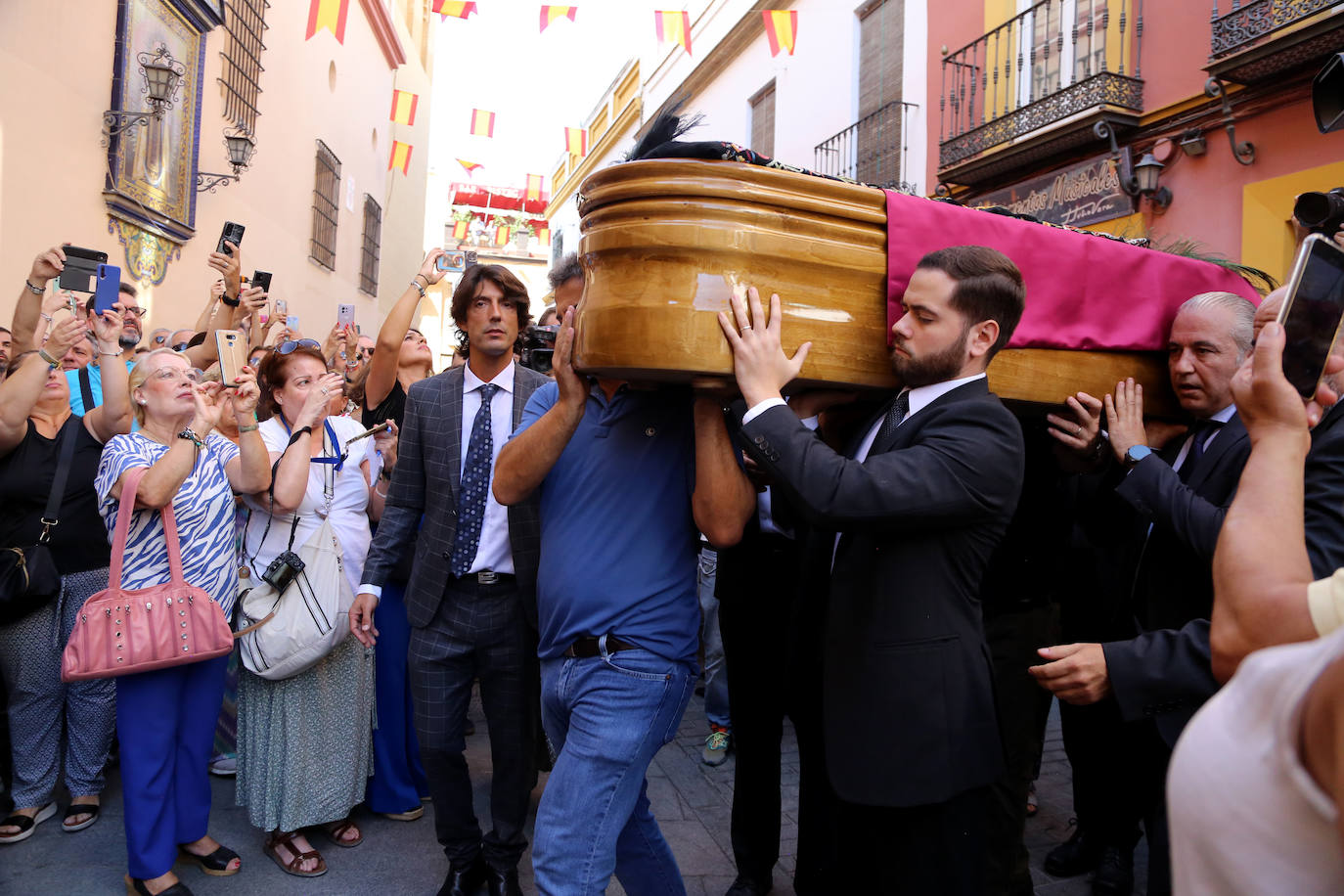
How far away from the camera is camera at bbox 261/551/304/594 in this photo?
10.9ft

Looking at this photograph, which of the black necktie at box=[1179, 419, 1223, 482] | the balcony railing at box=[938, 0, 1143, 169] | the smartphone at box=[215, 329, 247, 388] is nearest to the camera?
the black necktie at box=[1179, 419, 1223, 482]

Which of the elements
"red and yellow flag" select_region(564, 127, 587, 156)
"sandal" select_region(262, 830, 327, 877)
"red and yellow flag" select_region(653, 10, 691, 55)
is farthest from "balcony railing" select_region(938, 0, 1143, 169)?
"red and yellow flag" select_region(564, 127, 587, 156)

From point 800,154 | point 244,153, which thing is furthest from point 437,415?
point 800,154

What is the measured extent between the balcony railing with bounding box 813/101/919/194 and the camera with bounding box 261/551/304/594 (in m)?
9.67

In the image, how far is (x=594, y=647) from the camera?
228 centimetres

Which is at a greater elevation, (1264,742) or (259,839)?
(1264,742)

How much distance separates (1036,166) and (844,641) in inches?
362

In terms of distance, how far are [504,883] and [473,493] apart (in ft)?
4.21


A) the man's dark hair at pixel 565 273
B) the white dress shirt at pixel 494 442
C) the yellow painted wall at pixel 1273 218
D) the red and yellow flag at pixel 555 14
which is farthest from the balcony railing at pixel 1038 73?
the white dress shirt at pixel 494 442

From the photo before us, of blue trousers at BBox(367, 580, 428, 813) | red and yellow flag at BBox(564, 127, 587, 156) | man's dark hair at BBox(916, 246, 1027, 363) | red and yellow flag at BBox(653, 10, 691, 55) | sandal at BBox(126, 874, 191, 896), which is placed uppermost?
red and yellow flag at BBox(564, 127, 587, 156)

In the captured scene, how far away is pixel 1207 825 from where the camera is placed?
78cm

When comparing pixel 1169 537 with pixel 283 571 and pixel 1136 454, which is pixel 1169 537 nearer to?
pixel 1136 454

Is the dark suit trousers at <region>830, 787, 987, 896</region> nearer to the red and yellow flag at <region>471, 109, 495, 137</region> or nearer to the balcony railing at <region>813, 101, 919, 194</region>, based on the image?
the balcony railing at <region>813, 101, 919, 194</region>

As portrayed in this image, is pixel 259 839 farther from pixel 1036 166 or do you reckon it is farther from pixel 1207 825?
pixel 1036 166
